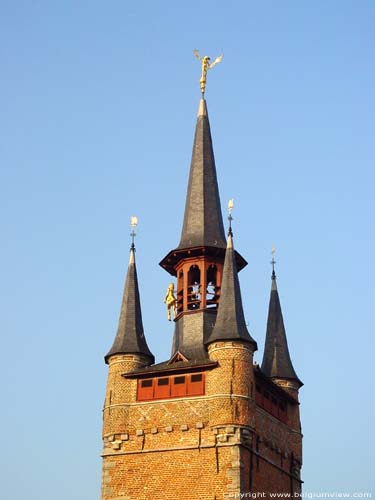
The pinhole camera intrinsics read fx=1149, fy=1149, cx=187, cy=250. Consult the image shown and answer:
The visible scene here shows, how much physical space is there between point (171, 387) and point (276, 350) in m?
7.11

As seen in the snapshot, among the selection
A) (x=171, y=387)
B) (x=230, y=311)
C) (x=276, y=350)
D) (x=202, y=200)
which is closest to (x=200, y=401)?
(x=171, y=387)

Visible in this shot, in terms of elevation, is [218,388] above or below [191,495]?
above

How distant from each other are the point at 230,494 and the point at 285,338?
35.6ft

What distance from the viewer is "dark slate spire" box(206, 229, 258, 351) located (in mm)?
45656

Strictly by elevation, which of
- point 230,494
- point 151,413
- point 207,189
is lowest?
point 230,494

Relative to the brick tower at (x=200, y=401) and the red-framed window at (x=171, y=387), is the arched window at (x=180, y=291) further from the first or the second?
the red-framed window at (x=171, y=387)

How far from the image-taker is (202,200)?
5228 centimetres

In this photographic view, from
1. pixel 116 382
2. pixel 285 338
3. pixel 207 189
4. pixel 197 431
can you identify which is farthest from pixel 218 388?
pixel 207 189

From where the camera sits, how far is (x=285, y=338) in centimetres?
5225

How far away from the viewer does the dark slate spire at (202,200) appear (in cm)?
A: 5088

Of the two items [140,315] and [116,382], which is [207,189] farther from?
[116,382]

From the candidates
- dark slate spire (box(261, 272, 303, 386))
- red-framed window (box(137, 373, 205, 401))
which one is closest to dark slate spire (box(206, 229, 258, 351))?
red-framed window (box(137, 373, 205, 401))

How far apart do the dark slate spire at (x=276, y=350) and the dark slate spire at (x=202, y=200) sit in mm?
4468

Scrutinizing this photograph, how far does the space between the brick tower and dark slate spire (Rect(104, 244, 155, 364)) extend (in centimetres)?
5
